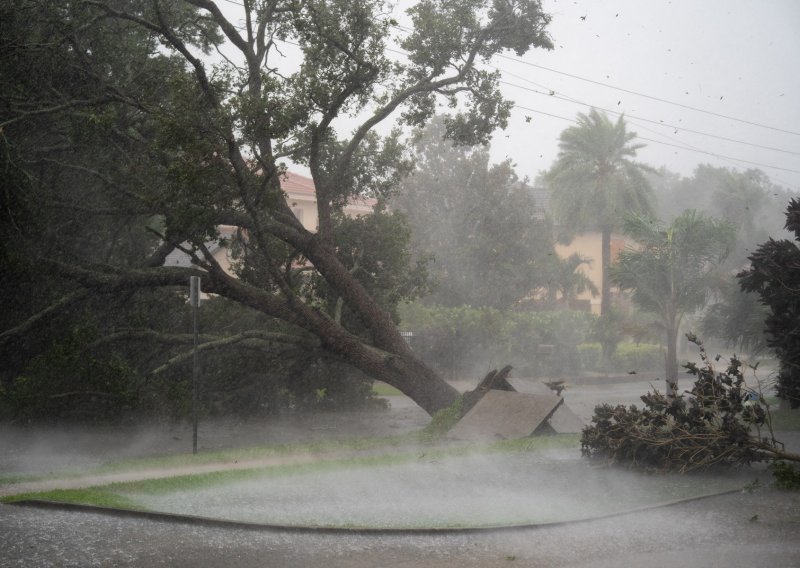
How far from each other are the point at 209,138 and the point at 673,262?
58.1 ft

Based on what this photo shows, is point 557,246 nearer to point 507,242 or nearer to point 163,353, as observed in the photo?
point 507,242

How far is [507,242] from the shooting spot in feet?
120

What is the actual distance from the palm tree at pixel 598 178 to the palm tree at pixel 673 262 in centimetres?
1295

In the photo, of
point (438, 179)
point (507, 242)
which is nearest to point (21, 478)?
point (507, 242)

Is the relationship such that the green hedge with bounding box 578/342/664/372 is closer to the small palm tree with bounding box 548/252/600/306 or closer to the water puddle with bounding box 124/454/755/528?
the small palm tree with bounding box 548/252/600/306

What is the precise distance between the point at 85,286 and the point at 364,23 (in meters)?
7.17

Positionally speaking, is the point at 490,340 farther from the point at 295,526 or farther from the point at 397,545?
the point at 397,545

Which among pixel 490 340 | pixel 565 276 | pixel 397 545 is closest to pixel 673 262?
pixel 490 340

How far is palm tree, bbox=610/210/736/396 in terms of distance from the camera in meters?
26.2

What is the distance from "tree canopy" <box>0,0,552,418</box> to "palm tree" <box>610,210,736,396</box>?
32.0 feet

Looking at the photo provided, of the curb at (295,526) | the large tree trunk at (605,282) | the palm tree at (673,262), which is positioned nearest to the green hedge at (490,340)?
the large tree trunk at (605,282)

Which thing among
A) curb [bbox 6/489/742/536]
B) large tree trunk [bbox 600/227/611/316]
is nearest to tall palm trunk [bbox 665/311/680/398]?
large tree trunk [bbox 600/227/611/316]

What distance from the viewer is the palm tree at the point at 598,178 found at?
4075cm

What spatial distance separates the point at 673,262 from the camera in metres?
26.6
